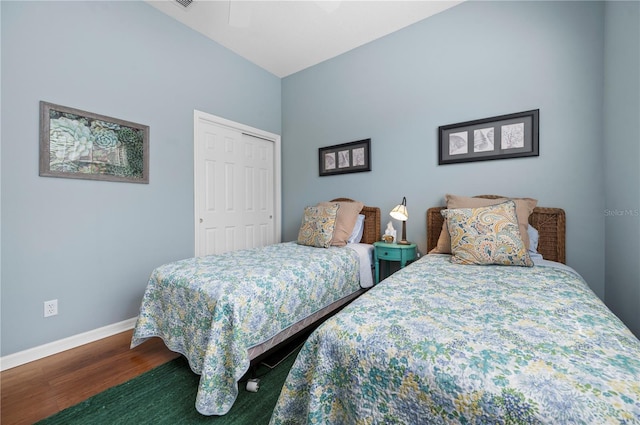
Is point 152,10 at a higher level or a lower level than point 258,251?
higher

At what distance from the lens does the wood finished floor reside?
1.44 metres

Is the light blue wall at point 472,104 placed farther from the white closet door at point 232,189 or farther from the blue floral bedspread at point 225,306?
the blue floral bedspread at point 225,306

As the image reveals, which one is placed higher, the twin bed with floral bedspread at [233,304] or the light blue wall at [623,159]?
the light blue wall at [623,159]

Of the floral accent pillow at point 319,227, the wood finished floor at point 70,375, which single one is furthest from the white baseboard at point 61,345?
the floral accent pillow at point 319,227

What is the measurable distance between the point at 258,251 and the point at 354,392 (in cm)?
170

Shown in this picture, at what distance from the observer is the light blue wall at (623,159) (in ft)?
4.68

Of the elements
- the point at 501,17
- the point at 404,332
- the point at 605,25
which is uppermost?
the point at 501,17

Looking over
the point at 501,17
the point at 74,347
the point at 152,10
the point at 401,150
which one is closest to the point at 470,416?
the point at 401,150

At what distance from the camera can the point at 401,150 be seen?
112 inches

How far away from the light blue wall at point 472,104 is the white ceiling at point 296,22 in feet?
0.54

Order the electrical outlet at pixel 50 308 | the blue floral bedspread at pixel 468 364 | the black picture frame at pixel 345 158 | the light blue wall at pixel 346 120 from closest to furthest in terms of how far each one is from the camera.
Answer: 1. the blue floral bedspread at pixel 468 364
2. the light blue wall at pixel 346 120
3. the electrical outlet at pixel 50 308
4. the black picture frame at pixel 345 158

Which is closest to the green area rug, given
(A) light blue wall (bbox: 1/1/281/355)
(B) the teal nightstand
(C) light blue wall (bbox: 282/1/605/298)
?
(A) light blue wall (bbox: 1/1/281/355)

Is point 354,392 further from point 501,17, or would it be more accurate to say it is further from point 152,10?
point 152,10

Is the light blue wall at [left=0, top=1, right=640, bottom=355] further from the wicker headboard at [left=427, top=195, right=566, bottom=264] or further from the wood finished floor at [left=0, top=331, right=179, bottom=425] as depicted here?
the wood finished floor at [left=0, top=331, right=179, bottom=425]
